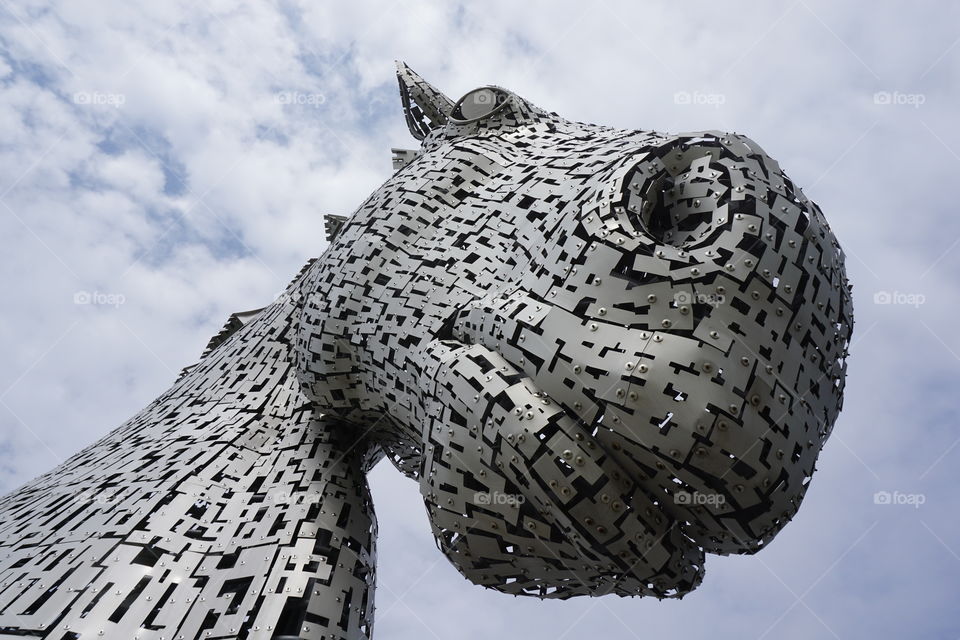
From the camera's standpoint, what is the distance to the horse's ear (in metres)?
6.32

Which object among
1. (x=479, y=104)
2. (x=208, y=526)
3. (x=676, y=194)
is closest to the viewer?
(x=676, y=194)

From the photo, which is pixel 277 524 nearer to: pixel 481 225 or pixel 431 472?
pixel 431 472

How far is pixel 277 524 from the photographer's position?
468cm

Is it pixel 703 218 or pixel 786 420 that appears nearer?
pixel 786 420

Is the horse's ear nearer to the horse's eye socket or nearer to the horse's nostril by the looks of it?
the horse's eye socket

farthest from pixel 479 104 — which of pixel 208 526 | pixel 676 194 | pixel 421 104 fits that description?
pixel 208 526

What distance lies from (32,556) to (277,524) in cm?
129

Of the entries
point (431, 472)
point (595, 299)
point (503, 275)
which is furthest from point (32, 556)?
point (595, 299)

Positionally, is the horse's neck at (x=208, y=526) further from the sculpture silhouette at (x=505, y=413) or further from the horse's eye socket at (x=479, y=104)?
the horse's eye socket at (x=479, y=104)

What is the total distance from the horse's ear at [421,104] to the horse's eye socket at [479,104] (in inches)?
17.5

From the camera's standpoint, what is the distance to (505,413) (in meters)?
3.65

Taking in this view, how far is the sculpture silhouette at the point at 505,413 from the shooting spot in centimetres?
349

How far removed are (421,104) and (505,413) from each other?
347cm

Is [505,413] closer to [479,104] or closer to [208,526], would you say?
[208,526]
